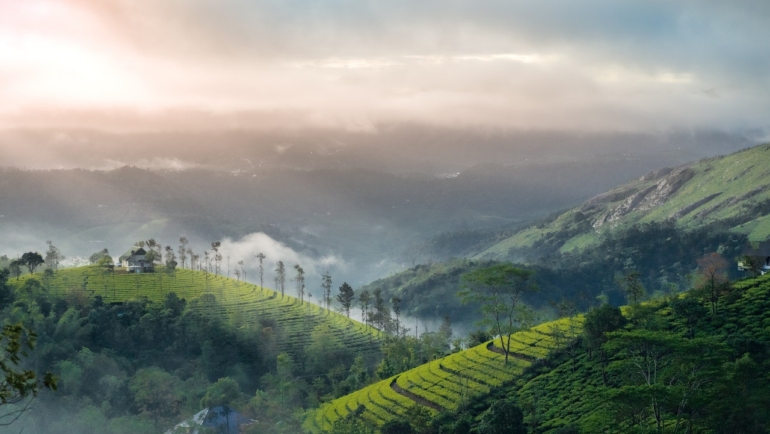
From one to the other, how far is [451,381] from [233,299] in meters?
72.5

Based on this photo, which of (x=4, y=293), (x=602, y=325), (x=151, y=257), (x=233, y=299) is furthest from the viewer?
(x=151, y=257)

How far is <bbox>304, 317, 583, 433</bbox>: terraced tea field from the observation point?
75.4m

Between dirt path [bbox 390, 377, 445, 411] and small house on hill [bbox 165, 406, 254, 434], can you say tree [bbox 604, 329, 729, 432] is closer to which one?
dirt path [bbox 390, 377, 445, 411]

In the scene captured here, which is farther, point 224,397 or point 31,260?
point 31,260

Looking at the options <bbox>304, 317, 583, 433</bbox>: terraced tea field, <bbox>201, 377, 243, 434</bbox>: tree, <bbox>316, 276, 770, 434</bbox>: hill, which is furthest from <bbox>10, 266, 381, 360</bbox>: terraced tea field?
<bbox>316, 276, 770, 434</bbox>: hill

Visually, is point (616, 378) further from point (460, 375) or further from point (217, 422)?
point (217, 422)

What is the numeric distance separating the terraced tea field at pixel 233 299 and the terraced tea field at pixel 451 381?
43.2 meters

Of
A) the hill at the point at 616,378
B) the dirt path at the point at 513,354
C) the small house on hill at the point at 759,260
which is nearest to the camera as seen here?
the hill at the point at 616,378

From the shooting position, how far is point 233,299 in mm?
144375

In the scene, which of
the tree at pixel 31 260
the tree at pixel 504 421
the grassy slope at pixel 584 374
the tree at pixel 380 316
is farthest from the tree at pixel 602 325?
the tree at pixel 31 260

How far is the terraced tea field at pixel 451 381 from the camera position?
75.4m

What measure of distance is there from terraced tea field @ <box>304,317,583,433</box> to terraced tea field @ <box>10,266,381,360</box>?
43.2m

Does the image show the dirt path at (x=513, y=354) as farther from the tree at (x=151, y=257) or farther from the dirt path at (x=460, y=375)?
the tree at (x=151, y=257)

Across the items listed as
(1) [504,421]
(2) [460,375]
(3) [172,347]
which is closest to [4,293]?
(3) [172,347]
